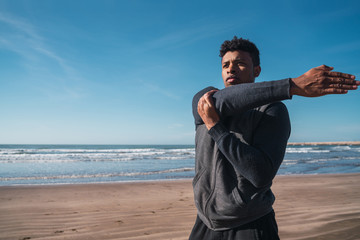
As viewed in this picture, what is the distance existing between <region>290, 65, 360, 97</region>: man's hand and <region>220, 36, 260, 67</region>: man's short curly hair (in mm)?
471

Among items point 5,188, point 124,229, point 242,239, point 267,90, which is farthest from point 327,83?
point 5,188

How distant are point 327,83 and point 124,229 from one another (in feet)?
12.9

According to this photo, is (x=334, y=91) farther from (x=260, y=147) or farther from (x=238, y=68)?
(x=238, y=68)

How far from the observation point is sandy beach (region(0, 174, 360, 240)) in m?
3.95

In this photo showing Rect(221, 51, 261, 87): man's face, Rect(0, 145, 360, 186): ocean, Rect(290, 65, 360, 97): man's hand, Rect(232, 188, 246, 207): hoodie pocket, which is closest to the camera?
Rect(290, 65, 360, 97): man's hand

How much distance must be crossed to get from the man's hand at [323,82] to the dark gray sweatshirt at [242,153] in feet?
0.18

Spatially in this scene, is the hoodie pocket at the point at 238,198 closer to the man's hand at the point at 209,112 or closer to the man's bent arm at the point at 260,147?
the man's bent arm at the point at 260,147

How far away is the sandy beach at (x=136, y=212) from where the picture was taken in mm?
3953

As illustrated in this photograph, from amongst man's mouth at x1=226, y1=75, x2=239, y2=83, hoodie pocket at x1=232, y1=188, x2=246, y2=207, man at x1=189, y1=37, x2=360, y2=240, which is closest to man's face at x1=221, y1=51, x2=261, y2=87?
man's mouth at x1=226, y1=75, x2=239, y2=83

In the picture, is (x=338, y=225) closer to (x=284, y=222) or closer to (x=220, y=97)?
(x=284, y=222)

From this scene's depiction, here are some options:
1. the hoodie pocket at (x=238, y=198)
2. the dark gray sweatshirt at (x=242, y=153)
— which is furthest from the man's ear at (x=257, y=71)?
the hoodie pocket at (x=238, y=198)

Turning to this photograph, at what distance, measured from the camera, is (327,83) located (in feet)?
3.10

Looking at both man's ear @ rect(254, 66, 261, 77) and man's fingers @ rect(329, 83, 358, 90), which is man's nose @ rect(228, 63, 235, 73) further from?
man's fingers @ rect(329, 83, 358, 90)

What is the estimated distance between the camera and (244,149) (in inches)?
40.3
